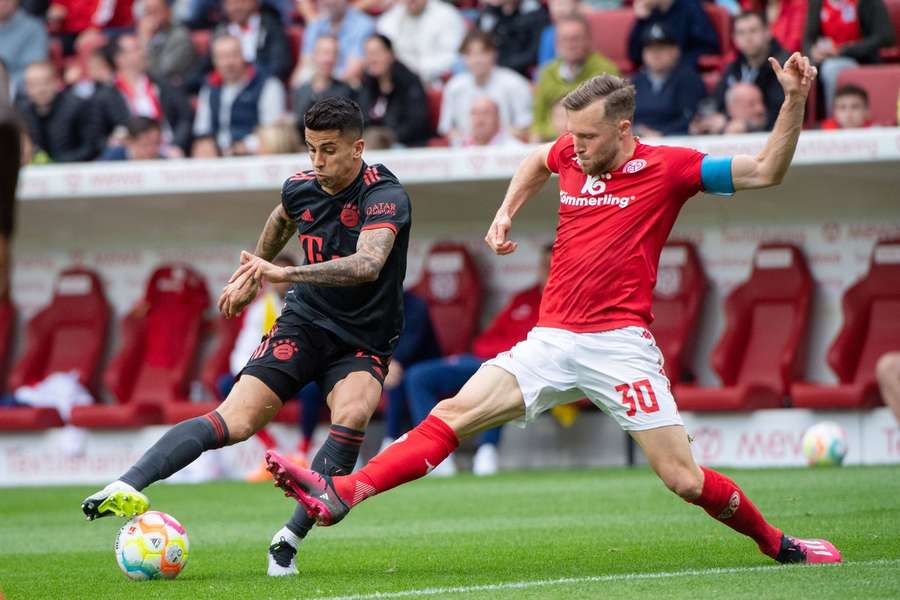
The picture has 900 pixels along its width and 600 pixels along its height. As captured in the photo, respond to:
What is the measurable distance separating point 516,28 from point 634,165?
868cm

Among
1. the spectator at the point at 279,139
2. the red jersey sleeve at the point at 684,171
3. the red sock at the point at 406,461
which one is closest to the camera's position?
the red sock at the point at 406,461

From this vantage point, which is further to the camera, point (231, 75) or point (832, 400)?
point (231, 75)

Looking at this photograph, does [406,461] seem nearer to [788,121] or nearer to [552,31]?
[788,121]

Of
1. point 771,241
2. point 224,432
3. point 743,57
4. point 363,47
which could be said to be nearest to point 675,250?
point 771,241

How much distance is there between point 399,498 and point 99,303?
5453mm

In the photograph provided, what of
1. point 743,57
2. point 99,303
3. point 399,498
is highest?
point 743,57

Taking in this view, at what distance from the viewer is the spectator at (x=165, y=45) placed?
52.6ft

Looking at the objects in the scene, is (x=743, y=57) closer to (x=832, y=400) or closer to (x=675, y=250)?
(x=675, y=250)

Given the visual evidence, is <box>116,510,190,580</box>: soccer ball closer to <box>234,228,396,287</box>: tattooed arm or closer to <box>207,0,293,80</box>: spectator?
<box>234,228,396,287</box>: tattooed arm

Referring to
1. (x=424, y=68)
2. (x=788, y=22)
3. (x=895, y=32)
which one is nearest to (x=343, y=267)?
(x=788, y=22)

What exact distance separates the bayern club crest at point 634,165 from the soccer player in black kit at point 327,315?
3.26 feet

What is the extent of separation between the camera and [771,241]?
13133 millimetres

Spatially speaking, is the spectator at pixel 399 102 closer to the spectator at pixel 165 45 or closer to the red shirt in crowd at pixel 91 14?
the spectator at pixel 165 45

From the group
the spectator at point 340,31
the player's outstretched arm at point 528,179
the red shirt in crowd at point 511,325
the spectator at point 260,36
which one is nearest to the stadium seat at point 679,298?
the red shirt in crowd at point 511,325
